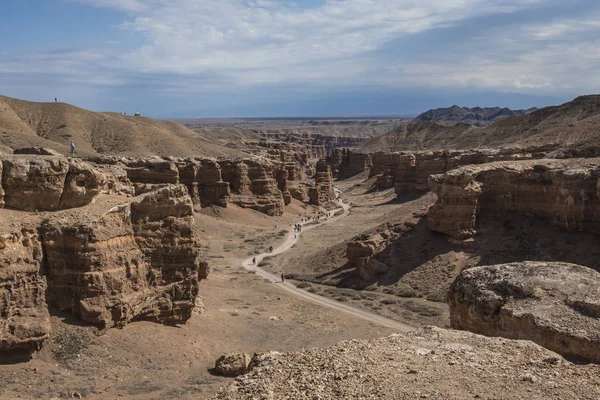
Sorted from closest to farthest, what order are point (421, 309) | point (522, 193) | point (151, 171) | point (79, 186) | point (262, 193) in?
point (79, 186), point (421, 309), point (522, 193), point (151, 171), point (262, 193)

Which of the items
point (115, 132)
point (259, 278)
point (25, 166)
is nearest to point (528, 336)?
point (25, 166)

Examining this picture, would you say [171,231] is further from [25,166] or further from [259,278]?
[259,278]

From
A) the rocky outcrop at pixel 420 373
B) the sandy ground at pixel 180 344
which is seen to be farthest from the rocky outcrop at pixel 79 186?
the rocky outcrop at pixel 420 373

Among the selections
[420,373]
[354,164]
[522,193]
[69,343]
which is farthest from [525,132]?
[420,373]

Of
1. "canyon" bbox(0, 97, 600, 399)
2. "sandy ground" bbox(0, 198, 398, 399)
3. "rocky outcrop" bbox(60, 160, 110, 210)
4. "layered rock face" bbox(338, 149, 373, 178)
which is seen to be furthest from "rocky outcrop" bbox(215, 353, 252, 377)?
"layered rock face" bbox(338, 149, 373, 178)

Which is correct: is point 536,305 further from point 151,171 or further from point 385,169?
point 385,169

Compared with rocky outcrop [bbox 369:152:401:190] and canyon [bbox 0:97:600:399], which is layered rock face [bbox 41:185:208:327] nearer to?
canyon [bbox 0:97:600:399]
